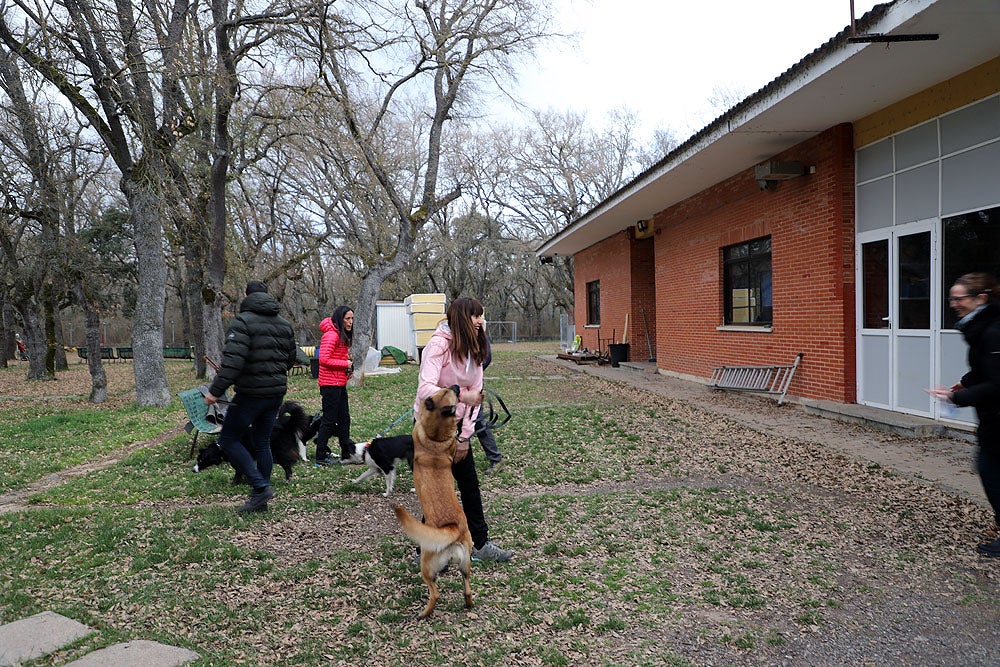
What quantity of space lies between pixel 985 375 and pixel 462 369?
3.12 metres

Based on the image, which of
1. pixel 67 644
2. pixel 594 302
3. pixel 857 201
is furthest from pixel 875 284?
pixel 594 302

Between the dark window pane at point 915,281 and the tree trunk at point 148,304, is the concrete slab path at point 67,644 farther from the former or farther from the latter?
the tree trunk at point 148,304

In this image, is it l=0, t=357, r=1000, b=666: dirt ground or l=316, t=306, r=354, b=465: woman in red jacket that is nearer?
l=0, t=357, r=1000, b=666: dirt ground

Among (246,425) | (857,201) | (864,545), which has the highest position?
(857,201)

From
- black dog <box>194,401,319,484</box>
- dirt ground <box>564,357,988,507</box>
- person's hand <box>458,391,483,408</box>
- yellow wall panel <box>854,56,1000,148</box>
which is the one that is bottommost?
dirt ground <box>564,357,988,507</box>

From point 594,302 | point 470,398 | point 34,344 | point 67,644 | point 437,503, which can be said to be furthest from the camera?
point 594,302

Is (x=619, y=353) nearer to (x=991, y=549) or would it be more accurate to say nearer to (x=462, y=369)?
(x=991, y=549)

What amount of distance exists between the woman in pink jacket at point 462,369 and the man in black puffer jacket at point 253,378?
1.92 meters

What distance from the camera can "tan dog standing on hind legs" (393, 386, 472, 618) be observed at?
329cm

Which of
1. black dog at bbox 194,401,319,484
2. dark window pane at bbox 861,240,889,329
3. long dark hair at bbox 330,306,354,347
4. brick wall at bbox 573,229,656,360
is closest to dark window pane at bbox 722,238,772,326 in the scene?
dark window pane at bbox 861,240,889,329

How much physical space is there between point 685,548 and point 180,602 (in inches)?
122

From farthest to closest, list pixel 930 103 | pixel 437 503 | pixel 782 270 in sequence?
pixel 782 270
pixel 930 103
pixel 437 503

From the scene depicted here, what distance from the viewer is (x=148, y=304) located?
12.2 metres

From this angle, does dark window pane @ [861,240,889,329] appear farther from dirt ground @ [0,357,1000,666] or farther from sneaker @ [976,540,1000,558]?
sneaker @ [976,540,1000,558]
